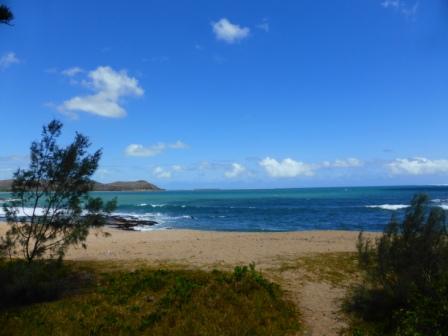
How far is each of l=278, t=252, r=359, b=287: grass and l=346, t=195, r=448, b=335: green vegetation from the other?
2.44m

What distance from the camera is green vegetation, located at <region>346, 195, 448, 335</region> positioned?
8.65 meters

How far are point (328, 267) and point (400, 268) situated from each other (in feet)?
16.1

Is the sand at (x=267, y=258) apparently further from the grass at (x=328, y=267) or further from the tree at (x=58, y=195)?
the tree at (x=58, y=195)

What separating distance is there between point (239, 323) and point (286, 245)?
13.0 m

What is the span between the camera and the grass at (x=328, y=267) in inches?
501

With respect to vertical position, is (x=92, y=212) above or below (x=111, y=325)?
above

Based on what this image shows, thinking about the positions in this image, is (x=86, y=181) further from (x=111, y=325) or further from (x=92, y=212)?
(x=111, y=325)

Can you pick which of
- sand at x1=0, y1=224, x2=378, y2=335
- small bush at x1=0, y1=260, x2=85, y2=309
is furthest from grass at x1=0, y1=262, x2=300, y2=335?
sand at x1=0, y1=224, x2=378, y2=335

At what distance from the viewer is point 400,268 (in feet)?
30.8

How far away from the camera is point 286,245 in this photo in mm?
20719

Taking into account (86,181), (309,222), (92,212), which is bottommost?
(309,222)

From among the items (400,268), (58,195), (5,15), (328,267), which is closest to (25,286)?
(58,195)

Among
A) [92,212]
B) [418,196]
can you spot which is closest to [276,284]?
[418,196]

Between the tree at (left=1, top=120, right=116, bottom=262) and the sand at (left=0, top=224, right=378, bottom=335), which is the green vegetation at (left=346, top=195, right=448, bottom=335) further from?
the tree at (left=1, top=120, right=116, bottom=262)
